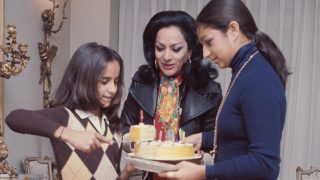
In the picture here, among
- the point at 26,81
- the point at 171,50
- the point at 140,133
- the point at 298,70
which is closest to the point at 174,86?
the point at 171,50

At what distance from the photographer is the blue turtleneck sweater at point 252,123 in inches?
49.9

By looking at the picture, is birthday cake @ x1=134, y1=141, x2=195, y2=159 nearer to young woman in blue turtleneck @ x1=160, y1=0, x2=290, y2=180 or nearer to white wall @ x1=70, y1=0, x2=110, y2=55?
young woman in blue turtleneck @ x1=160, y1=0, x2=290, y2=180

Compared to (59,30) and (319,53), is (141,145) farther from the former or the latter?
(319,53)

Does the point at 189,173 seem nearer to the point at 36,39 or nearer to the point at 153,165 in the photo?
the point at 153,165

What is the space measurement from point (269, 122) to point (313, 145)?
2713mm

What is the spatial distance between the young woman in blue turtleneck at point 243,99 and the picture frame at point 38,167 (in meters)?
1.54

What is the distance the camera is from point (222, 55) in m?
1.43

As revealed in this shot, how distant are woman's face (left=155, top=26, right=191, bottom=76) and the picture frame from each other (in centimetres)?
111

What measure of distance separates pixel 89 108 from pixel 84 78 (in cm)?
11

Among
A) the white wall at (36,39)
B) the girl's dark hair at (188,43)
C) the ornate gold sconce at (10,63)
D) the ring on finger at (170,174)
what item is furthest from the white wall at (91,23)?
the ring on finger at (170,174)

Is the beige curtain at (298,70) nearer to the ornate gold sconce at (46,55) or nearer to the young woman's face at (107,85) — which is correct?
the ornate gold sconce at (46,55)

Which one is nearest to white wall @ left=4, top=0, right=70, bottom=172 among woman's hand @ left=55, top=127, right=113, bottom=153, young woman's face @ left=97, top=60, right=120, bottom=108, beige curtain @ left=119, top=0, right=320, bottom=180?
young woman's face @ left=97, top=60, right=120, bottom=108

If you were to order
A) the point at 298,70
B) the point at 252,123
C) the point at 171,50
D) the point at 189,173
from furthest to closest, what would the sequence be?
the point at 298,70
the point at 171,50
the point at 189,173
the point at 252,123

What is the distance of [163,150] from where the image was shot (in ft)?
5.05
